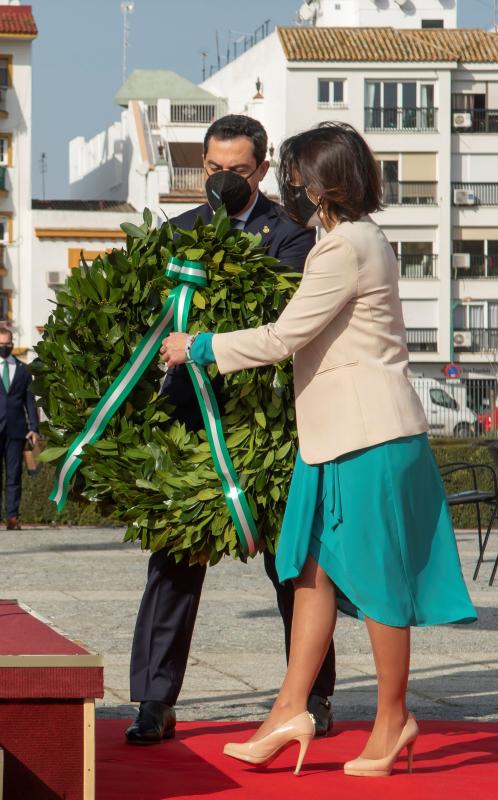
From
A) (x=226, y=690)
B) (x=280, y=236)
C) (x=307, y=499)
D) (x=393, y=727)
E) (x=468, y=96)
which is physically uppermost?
(x=468, y=96)

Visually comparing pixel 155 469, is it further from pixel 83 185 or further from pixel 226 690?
pixel 83 185

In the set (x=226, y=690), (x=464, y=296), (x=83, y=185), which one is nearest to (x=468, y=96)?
(x=464, y=296)

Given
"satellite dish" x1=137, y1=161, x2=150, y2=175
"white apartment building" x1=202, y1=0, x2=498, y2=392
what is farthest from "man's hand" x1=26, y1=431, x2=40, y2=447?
"white apartment building" x1=202, y1=0, x2=498, y2=392

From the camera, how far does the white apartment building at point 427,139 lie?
67000mm

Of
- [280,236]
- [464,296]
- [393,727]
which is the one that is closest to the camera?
[393,727]

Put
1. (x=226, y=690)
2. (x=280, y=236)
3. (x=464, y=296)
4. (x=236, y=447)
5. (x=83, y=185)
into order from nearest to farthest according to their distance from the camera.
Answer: (x=236, y=447), (x=280, y=236), (x=226, y=690), (x=464, y=296), (x=83, y=185)

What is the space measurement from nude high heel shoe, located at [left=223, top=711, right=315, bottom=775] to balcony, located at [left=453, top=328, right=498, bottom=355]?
205 ft

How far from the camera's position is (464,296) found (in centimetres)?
6775

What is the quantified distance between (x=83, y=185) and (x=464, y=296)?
23736mm

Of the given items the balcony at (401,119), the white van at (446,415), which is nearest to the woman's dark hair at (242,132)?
the white van at (446,415)

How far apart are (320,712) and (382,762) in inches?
31.0

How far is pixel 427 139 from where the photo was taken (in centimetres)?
6788

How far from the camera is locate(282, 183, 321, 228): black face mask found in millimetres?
5207

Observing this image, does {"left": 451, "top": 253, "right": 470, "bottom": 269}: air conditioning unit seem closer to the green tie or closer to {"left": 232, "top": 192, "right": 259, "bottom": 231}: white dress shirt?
the green tie
